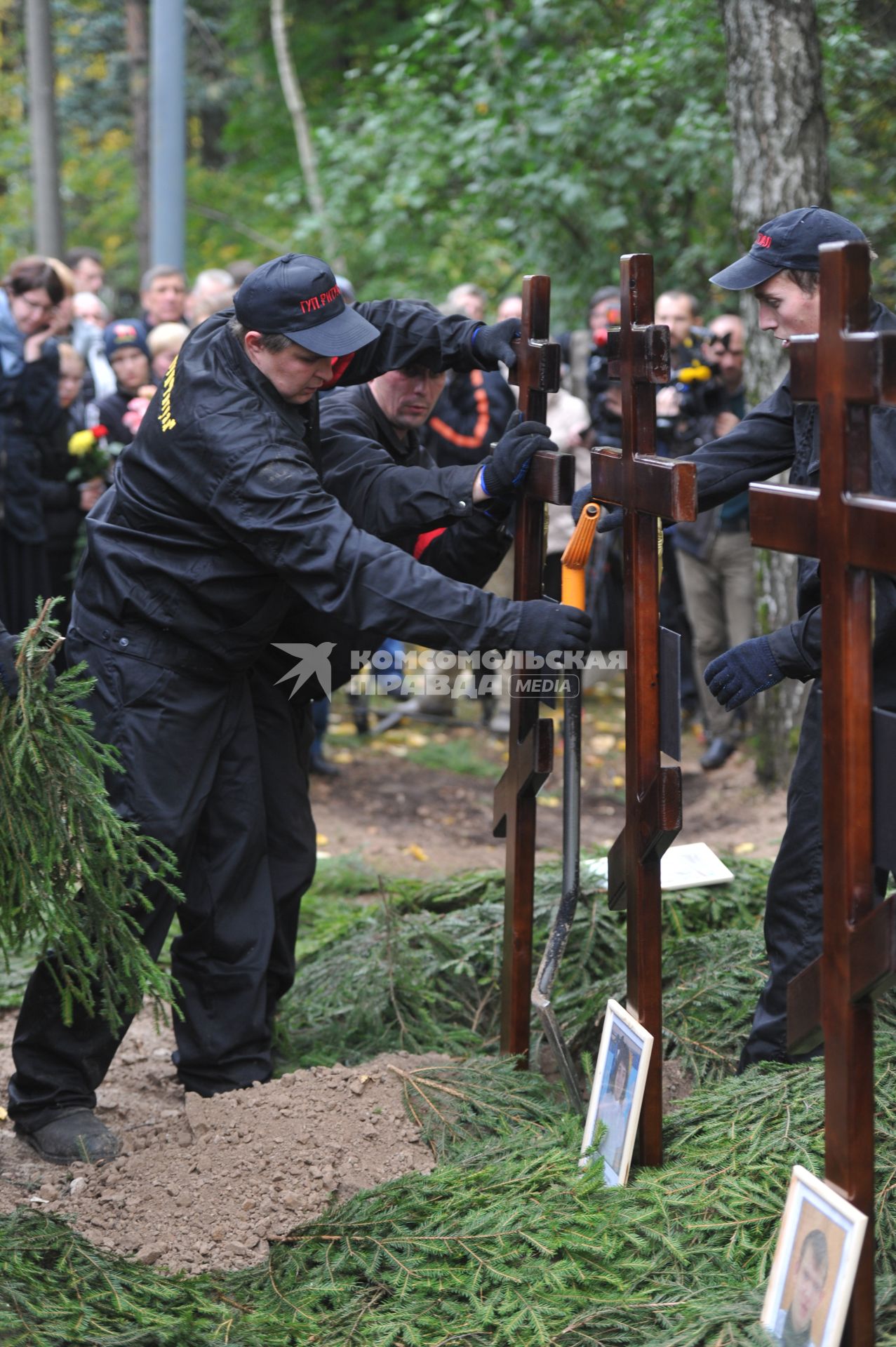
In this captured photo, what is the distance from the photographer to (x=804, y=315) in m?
3.25

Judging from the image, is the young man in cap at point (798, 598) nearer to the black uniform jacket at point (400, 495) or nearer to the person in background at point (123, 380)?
the black uniform jacket at point (400, 495)

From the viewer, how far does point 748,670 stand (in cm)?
311

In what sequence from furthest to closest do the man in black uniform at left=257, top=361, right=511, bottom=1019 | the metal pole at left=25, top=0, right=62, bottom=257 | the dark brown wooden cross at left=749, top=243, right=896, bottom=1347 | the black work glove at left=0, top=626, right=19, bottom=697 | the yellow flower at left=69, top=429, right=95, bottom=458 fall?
1. the metal pole at left=25, top=0, right=62, bottom=257
2. the yellow flower at left=69, top=429, right=95, bottom=458
3. the man in black uniform at left=257, top=361, right=511, bottom=1019
4. the black work glove at left=0, top=626, right=19, bottom=697
5. the dark brown wooden cross at left=749, top=243, right=896, bottom=1347

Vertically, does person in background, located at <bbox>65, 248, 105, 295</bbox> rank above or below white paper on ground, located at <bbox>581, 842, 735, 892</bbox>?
above

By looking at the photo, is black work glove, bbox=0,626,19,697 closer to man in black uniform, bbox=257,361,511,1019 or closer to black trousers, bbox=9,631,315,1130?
black trousers, bbox=9,631,315,1130

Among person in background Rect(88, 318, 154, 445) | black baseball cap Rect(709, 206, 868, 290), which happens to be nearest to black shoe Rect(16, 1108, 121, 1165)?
black baseball cap Rect(709, 206, 868, 290)

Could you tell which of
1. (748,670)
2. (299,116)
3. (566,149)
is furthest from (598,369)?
(299,116)

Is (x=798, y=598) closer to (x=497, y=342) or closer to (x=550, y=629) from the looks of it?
(x=550, y=629)

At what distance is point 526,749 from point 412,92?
28.8 feet

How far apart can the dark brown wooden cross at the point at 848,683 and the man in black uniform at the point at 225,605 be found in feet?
2.74

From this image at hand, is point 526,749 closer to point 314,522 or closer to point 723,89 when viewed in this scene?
point 314,522

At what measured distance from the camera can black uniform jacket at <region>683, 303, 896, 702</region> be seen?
302cm

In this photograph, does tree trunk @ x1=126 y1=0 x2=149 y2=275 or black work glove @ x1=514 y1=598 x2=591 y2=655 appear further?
tree trunk @ x1=126 y1=0 x2=149 y2=275

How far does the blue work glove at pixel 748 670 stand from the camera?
311cm
